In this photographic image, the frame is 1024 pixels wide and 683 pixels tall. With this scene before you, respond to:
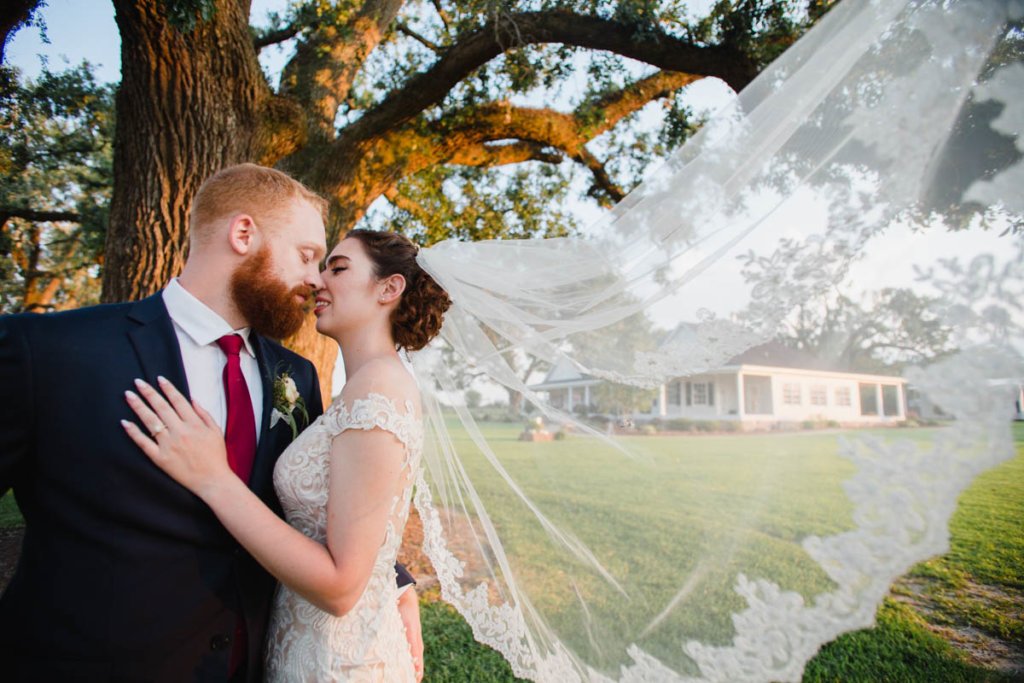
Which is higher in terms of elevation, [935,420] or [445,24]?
[445,24]

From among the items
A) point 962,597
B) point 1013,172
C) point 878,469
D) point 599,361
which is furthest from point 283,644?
point 1013,172

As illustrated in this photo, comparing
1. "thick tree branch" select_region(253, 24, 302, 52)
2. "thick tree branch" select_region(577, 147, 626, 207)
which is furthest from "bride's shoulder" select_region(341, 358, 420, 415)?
"thick tree branch" select_region(253, 24, 302, 52)

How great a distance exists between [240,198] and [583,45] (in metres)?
4.81

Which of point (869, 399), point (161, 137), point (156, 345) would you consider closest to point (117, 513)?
point (156, 345)

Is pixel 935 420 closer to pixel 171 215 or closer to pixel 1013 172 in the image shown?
pixel 1013 172

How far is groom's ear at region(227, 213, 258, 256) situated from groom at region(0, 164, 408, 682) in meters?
0.24

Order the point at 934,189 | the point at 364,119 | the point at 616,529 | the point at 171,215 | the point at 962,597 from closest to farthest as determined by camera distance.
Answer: the point at 934,189
the point at 962,597
the point at 616,529
the point at 171,215
the point at 364,119

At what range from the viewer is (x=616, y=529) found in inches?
97.3

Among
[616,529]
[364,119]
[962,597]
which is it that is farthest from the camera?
[364,119]

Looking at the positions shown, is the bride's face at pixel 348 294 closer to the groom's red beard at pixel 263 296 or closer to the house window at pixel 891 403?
the groom's red beard at pixel 263 296

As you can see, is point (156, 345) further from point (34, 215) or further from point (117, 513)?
point (34, 215)

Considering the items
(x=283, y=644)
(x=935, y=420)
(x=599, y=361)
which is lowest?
(x=283, y=644)

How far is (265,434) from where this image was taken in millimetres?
2006

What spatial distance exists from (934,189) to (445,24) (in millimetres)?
7162
